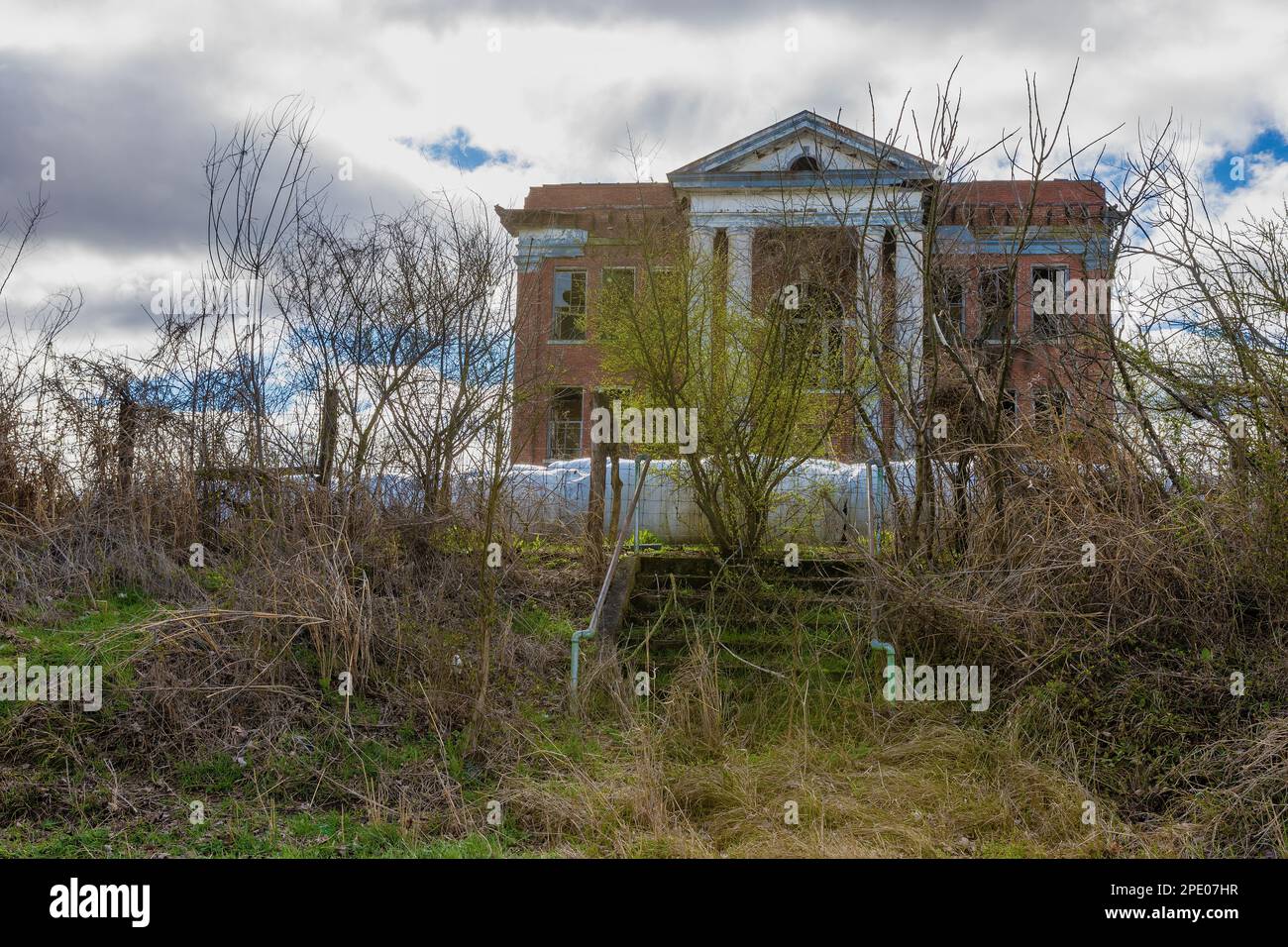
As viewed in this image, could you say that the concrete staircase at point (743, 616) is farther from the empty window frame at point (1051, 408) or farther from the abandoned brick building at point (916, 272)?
the empty window frame at point (1051, 408)

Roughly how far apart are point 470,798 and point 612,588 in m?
3.92

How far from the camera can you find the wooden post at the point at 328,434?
1030 cm

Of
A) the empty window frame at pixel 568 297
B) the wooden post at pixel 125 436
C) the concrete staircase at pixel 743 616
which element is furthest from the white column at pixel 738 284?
the empty window frame at pixel 568 297

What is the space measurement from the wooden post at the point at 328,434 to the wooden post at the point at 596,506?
118 inches

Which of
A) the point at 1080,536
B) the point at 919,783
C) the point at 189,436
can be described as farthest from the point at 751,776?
the point at 189,436

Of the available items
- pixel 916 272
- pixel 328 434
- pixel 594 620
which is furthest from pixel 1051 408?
pixel 328 434

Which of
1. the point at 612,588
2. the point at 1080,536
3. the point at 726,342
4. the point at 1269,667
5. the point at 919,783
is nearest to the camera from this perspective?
the point at 919,783

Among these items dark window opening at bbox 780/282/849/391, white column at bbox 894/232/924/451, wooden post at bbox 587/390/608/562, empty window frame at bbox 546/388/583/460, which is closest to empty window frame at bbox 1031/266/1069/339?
white column at bbox 894/232/924/451

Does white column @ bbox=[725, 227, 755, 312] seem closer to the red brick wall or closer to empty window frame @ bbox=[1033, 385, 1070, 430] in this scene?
the red brick wall

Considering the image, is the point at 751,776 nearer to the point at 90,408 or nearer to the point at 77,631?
the point at 77,631

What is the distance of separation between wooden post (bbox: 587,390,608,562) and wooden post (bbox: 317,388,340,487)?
118 inches

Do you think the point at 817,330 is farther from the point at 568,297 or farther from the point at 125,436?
the point at 568,297

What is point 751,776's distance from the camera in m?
6.39

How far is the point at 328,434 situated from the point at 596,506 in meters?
3.17
